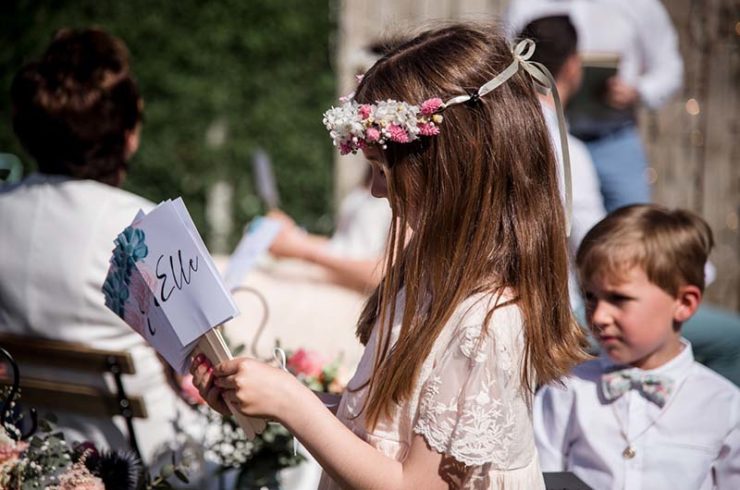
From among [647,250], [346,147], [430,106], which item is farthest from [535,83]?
[647,250]

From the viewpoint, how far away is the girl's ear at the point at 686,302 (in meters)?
2.58

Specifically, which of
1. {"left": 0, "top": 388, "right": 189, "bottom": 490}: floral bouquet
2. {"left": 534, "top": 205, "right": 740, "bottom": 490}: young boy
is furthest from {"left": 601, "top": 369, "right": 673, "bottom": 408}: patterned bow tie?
{"left": 0, "top": 388, "right": 189, "bottom": 490}: floral bouquet

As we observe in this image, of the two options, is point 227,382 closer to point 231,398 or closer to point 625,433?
point 231,398

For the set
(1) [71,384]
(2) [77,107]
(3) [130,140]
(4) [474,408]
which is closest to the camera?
(4) [474,408]

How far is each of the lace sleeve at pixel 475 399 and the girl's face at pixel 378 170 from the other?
0.33 metres

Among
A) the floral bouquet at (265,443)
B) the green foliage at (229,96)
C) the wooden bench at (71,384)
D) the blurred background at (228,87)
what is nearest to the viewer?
the wooden bench at (71,384)

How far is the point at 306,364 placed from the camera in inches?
116

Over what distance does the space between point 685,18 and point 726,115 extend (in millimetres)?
636

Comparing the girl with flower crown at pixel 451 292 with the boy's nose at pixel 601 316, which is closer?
the girl with flower crown at pixel 451 292

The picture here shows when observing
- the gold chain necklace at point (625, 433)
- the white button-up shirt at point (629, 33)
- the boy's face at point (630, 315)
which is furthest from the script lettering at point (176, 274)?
the white button-up shirt at point (629, 33)

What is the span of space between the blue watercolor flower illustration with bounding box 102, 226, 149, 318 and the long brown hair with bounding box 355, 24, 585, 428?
492 mm

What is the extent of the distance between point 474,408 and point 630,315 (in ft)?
2.79

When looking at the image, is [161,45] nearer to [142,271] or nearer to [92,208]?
[92,208]

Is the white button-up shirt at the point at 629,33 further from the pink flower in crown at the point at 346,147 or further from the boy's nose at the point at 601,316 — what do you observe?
the pink flower in crown at the point at 346,147
